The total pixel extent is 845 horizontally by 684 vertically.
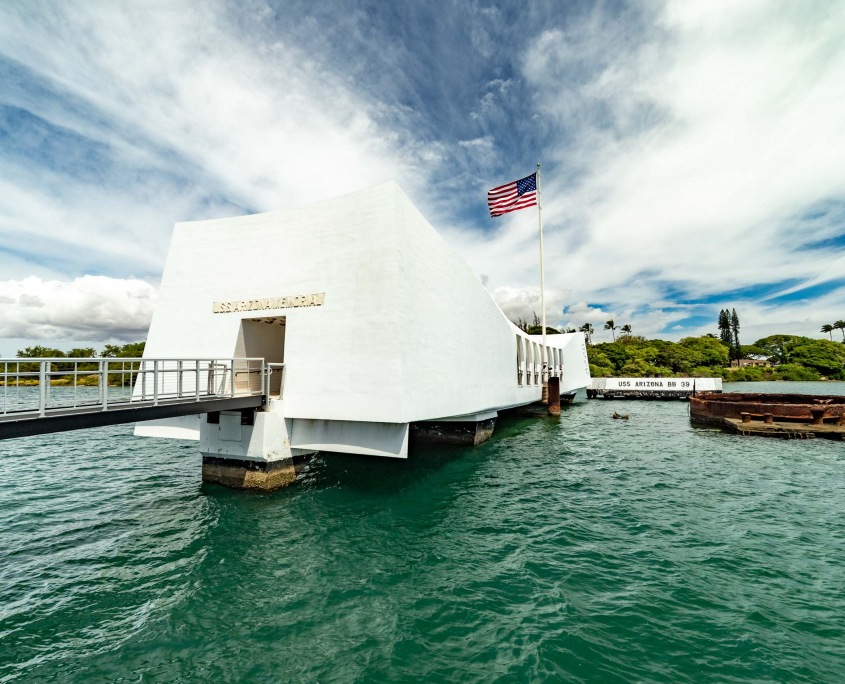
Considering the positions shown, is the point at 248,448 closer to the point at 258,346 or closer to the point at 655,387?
the point at 258,346

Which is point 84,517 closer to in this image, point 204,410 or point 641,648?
point 204,410

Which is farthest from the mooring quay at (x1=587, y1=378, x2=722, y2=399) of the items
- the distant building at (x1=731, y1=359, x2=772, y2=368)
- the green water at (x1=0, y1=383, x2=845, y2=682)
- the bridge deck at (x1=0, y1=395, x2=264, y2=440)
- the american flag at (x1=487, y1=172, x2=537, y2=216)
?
the distant building at (x1=731, y1=359, x2=772, y2=368)

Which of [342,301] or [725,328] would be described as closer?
[342,301]

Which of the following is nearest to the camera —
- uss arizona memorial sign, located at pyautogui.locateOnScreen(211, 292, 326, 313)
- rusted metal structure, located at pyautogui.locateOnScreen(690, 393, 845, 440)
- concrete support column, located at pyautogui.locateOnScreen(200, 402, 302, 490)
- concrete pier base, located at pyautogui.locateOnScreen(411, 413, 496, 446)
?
concrete support column, located at pyautogui.locateOnScreen(200, 402, 302, 490)

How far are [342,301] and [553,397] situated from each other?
29.0 metres

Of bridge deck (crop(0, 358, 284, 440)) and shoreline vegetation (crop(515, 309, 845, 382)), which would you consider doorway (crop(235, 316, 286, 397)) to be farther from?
shoreline vegetation (crop(515, 309, 845, 382))

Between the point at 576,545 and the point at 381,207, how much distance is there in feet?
36.8

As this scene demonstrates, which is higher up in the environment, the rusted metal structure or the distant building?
the distant building

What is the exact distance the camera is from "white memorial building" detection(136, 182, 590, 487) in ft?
41.8

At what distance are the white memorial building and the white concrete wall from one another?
0.14ft

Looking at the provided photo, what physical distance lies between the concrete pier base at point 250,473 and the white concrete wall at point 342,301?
1.91m

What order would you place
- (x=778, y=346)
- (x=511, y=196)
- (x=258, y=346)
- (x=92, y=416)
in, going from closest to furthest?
(x=92, y=416)
(x=258, y=346)
(x=511, y=196)
(x=778, y=346)

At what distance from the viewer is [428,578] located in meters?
7.98

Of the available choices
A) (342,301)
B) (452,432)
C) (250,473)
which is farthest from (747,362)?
(250,473)
